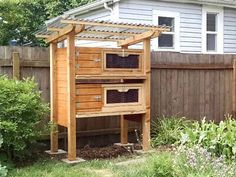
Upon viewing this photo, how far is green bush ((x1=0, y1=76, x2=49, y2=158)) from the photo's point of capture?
5844 millimetres

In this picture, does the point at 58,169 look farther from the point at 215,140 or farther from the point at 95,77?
the point at 215,140

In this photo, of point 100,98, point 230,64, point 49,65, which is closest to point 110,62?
point 100,98

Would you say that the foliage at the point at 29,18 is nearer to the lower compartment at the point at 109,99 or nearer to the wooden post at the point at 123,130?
the wooden post at the point at 123,130

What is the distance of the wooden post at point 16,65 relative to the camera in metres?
6.83

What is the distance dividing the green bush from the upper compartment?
2.97 ft

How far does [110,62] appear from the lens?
22.7 feet

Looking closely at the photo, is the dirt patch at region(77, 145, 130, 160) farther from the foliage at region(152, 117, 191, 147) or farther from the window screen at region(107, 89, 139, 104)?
the window screen at region(107, 89, 139, 104)

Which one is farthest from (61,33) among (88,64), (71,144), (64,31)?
(71,144)

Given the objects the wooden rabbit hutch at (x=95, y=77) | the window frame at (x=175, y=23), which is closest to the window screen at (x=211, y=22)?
the window frame at (x=175, y=23)

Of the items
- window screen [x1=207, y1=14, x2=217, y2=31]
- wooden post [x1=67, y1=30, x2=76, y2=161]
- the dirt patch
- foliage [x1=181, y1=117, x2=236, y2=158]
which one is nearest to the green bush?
wooden post [x1=67, y1=30, x2=76, y2=161]

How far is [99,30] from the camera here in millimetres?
7238

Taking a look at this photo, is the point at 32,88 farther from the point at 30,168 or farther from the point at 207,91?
the point at 207,91

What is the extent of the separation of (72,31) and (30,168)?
7.56 ft

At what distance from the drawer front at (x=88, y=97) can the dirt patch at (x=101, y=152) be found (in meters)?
0.92
